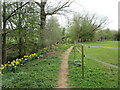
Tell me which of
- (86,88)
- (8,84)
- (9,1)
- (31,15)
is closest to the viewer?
(86,88)

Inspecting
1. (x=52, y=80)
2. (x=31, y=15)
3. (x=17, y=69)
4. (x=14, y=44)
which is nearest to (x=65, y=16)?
(x=31, y=15)

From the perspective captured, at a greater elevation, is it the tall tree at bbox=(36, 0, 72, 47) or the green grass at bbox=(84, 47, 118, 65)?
the tall tree at bbox=(36, 0, 72, 47)

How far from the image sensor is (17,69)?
198 inches

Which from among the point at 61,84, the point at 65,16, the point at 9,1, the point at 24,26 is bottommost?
the point at 61,84

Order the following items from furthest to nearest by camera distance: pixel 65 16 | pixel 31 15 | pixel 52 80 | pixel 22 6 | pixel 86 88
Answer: pixel 65 16 < pixel 31 15 < pixel 22 6 < pixel 52 80 < pixel 86 88

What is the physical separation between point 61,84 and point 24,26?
129 inches

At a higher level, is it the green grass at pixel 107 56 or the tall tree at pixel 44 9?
the tall tree at pixel 44 9

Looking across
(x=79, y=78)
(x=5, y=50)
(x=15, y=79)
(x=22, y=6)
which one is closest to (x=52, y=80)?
(x=79, y=78)

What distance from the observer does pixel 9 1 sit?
4461 mm

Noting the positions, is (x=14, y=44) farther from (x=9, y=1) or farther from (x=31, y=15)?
(x=9, y=1)

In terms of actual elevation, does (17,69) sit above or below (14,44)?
A: below

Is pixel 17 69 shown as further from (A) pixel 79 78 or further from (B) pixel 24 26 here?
(A) pixel 79 78

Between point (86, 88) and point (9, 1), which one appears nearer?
point (86, 88)

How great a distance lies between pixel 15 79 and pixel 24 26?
8.31ft
